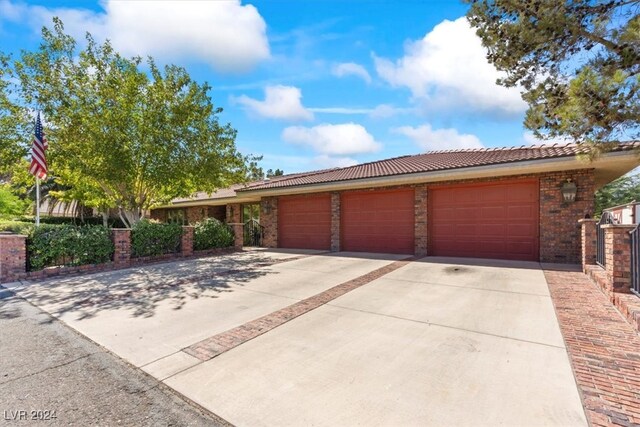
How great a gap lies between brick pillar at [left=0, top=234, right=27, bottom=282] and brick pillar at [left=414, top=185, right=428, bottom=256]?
10968mm

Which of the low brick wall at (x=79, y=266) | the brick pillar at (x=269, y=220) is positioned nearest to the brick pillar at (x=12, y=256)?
the low brick wall at (x=79, y=266)

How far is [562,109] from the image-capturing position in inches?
199

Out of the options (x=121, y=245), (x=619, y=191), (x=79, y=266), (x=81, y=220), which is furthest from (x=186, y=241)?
(x=619, y=191)

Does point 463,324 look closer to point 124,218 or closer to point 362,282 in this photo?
point 362,282

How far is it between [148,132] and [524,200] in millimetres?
11579

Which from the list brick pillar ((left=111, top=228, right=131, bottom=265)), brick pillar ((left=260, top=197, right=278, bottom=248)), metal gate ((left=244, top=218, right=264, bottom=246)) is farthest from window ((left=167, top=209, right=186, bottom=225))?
brick pillar ((left=111, top=228, right=131, bottom=265))

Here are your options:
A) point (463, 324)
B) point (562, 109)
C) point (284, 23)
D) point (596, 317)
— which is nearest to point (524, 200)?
point (562, 109)

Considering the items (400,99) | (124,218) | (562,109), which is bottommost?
(124,218)

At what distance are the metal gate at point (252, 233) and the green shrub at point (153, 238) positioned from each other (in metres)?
5.83

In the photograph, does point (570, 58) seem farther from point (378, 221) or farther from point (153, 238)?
point (153, 238)

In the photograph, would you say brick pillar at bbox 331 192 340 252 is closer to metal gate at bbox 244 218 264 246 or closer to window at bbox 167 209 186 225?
metal gate at bbox 244 218 264 246

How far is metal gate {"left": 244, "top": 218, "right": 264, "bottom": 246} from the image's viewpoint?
1692 cm

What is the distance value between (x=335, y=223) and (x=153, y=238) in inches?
261

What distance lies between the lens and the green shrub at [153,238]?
33.1ft
